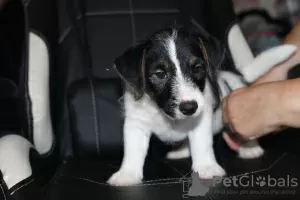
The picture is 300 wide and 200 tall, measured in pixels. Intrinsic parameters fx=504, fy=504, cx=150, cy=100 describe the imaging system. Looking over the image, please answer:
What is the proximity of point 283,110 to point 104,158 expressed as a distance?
3.68 feet

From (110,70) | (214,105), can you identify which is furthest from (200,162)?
(110,70)

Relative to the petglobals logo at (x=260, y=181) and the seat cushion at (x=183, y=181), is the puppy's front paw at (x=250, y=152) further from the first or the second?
the petglobals logo at (x=260, y=181)

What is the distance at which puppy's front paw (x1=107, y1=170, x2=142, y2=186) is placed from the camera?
6.81ft

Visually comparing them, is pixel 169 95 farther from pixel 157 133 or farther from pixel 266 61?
pixel 266 61

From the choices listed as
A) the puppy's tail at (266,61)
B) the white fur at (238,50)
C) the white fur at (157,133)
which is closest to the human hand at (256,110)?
the white fur at (157,133)

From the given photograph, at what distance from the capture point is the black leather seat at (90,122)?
6.48ft

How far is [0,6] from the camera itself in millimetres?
2807

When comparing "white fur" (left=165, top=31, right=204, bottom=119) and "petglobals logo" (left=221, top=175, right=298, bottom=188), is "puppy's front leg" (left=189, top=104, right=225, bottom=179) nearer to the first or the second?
"petglobals logo" (left=221, top=175, right=298, bottom=188)

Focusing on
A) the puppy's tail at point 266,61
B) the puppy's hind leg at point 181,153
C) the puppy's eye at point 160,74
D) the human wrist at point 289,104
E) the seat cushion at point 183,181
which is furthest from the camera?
the puppy's hind leg at point 181,153

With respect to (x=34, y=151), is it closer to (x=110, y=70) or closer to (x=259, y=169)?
(x=110, y=70)

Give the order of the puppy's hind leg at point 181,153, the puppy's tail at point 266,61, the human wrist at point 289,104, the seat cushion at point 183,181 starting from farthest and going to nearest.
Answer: the puppy's hind leg at point 181,153, the puppy's tail at point 266,61, the seat cushion at point 183,181, the human wrist at point 289,104

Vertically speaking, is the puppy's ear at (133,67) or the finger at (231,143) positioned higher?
the puppy's ear at (133,67)

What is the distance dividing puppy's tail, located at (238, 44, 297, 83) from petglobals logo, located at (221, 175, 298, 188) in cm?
63

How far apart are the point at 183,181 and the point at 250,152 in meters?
0.49
